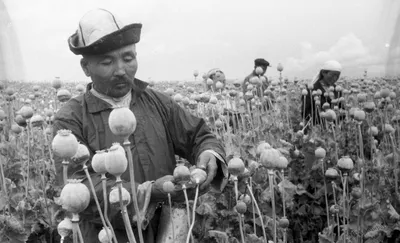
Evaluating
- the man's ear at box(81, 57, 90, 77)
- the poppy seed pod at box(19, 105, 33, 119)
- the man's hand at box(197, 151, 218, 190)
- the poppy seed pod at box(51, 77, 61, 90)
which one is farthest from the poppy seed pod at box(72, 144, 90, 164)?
the poppy seed pod at box(51, 77, 61, 90)

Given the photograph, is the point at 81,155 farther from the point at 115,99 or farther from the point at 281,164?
the point at 115,99

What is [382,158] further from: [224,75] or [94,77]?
[224,75]

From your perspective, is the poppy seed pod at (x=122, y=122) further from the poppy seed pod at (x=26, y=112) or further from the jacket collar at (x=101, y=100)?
the poppy seed pod at (x=26, y=112)

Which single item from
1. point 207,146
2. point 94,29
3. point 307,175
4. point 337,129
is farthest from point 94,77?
point 337,129

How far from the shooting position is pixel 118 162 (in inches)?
29.4

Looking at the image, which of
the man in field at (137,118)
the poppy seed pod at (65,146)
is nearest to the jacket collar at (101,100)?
the man in field at (137,118)

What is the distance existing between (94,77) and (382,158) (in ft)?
5.70

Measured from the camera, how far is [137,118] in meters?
1.58

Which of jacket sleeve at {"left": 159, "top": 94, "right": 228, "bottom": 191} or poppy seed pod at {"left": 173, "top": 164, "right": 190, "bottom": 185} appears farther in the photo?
jacket sleeve at {"left": 159, "top": 94, "right": 228, "bottom": 191}

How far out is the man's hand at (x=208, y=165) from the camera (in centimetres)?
118

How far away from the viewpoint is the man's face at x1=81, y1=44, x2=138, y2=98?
56.5 inches

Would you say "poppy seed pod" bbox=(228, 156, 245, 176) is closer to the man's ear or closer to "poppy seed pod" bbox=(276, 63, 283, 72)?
the man's ear

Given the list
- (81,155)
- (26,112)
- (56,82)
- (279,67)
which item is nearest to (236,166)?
(81,155)

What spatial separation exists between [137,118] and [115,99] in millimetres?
106
